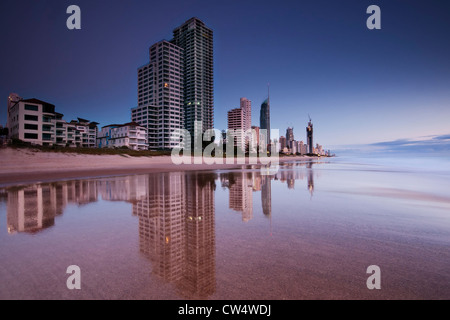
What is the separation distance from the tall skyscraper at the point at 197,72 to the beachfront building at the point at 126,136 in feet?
182

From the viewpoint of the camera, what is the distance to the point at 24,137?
46.5 meters

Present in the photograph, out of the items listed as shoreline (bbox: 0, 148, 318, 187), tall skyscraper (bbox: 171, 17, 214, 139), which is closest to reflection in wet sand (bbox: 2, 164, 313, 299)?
shoreline (bbox: 0, 148, 318, 187)

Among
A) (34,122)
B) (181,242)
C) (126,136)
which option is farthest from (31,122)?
(181,242)

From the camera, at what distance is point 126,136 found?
275 ft

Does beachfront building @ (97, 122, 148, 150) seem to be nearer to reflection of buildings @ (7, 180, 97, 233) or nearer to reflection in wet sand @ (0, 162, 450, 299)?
reflection of buildings @ (7, 180, 97, 233)

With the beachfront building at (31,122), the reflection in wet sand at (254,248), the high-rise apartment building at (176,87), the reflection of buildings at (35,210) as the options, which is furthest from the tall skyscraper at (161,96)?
the reflection in wet sand at (254,248)

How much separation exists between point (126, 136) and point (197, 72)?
8627 cm

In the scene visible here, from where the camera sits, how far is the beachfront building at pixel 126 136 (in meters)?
83.8

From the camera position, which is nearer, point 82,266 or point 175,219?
point 82,266

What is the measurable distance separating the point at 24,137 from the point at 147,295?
212ft

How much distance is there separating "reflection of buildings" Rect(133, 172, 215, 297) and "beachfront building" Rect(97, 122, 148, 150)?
272ft

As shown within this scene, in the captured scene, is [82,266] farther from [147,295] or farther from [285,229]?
[285,229]

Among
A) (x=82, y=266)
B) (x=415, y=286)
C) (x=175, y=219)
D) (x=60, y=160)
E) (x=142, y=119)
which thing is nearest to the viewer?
(x=415, y=286)
